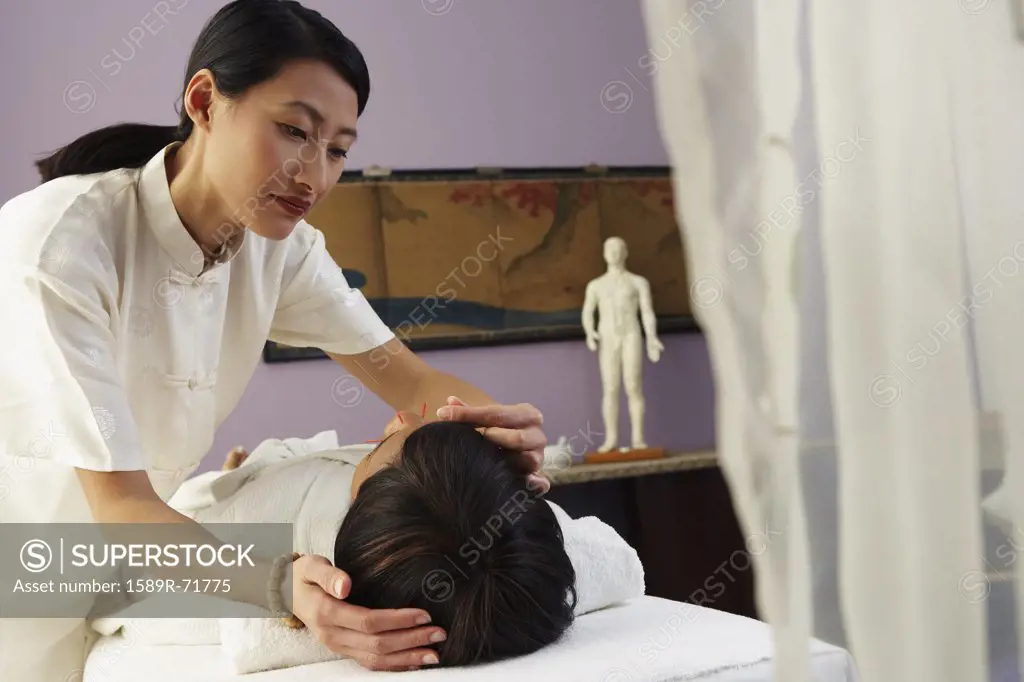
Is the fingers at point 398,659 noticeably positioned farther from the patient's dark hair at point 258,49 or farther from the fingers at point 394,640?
the patient's dark hair at point 258,49

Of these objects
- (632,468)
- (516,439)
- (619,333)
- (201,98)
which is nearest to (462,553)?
(516,439)

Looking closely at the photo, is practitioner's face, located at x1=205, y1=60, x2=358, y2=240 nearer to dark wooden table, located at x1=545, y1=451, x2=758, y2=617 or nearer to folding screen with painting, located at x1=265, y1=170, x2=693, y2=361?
folding screen with painting, located at x1=265, y1=170, x2=693, y2=361

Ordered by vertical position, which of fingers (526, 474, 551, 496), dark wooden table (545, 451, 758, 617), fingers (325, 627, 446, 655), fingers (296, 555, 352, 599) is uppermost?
fingers (526, 474, 551, 496)

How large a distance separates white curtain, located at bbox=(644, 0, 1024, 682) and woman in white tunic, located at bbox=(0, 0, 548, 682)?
21.6 inches

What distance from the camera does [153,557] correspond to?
1221mm

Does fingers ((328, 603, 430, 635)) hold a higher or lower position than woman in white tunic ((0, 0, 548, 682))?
lower

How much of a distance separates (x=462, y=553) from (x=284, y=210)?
1.86 feet

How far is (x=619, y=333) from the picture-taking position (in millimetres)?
3752

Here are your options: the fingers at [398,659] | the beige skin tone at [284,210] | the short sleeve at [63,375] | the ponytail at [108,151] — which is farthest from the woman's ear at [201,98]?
the fingers at [398,659]

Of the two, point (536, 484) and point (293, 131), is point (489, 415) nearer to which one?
point (536, 484)

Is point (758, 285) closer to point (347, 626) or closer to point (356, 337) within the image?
point (347, 626)

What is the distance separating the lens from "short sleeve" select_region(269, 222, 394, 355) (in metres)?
1.81

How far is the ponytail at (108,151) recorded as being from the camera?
1562 millimetres

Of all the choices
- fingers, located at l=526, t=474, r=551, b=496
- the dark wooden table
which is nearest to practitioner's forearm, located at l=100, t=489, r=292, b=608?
fingers, located at l=526, t=474, r=551, b=496
